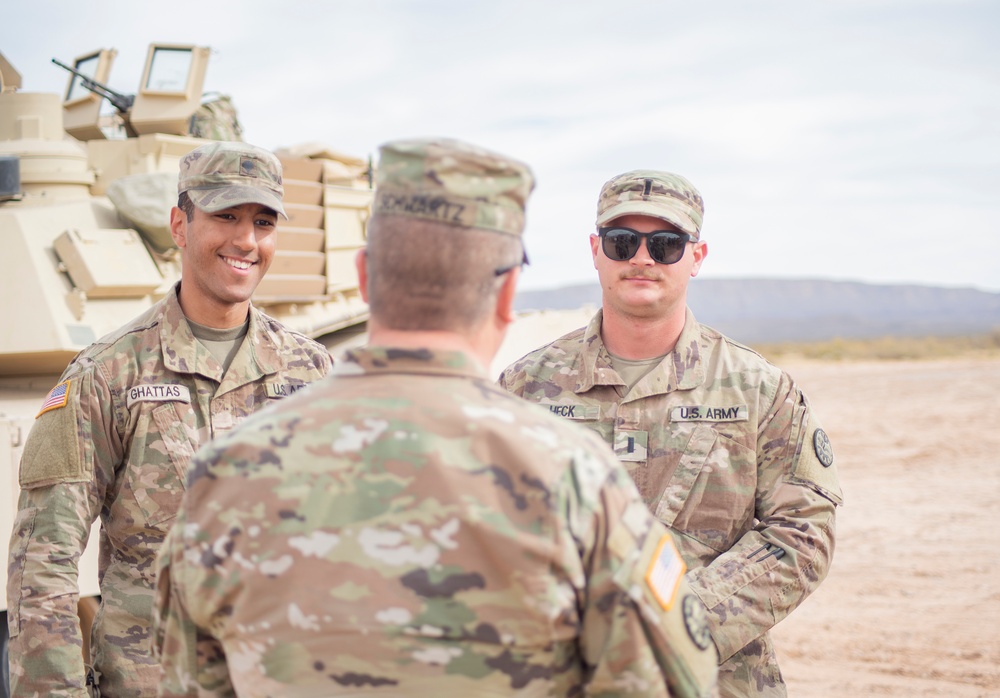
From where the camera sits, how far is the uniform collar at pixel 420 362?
1.60 metres

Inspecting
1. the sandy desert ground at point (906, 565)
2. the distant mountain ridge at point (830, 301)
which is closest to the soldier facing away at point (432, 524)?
the sandy desert ground at point (906, 565)

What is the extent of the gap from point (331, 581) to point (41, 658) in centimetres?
156

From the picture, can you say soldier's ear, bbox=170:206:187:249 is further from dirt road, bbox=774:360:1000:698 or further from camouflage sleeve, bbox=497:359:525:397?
dirt road, bbox=774:360:1000:698

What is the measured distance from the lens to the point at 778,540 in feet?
9.58

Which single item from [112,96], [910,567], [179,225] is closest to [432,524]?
[179,225]

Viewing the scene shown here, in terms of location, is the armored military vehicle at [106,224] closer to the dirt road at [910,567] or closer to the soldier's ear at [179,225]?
the soldier's ear at [179,225]

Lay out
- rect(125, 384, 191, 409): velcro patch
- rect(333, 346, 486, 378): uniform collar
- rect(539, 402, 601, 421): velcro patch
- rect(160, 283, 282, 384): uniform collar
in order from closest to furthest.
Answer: rect(333, 346, 486, 378): uniform collar, rect(125, 384, 191, 409): velcro patch, rect(160, 283, 282, 384): uniform collar, rect(539, 402, 601, 421): velcro patch

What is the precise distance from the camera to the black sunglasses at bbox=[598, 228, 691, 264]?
3125 millimetres

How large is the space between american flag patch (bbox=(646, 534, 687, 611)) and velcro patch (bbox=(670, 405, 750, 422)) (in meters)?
1.51

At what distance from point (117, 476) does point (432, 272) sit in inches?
69.7

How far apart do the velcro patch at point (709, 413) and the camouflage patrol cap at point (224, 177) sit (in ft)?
4.29

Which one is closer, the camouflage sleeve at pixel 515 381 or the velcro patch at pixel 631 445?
the velcro patch at pixel 631 445

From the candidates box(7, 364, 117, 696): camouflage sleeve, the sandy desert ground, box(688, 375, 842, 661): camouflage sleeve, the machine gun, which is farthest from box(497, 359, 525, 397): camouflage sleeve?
the machine gun

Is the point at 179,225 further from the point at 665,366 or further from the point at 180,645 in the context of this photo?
the point at 180,645
